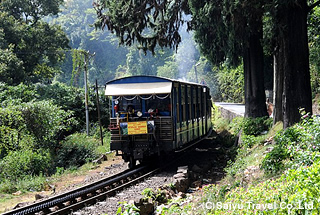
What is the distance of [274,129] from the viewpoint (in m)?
14.1

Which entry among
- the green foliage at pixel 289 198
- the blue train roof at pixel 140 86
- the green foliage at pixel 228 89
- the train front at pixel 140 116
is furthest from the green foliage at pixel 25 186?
the green foliage at pixel 228 89

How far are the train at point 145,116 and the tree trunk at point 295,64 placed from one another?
4129 millimetres

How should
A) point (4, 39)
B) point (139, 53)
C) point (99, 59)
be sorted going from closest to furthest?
point (4, 39)
point (139, 53)
point (99, 59)

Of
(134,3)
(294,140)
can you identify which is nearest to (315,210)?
(294,140)

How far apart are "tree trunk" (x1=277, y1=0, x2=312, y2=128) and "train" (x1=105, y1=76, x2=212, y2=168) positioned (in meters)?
4.13

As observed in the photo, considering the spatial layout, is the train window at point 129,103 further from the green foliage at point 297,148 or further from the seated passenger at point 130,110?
the green foliage at point 297,148

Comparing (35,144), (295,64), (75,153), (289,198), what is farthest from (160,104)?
(35,144)

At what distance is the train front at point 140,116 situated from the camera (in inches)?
546

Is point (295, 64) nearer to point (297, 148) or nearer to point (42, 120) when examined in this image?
point (297, 148)

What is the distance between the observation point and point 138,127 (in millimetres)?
13812

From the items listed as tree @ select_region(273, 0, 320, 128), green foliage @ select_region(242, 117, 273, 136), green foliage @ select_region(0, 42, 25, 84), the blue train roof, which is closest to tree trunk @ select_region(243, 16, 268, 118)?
green foliage @ select_region(242, 117, 273, 136)

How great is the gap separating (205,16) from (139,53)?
62464mm

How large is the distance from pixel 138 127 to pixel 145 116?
28.1 inches

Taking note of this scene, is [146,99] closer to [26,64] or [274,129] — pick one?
[274,129]
